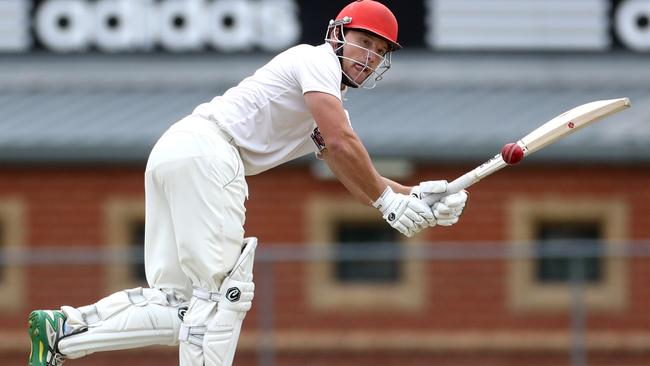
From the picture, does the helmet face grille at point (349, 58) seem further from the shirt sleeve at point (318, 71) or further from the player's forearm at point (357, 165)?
the player's forearm at point (357, 165)

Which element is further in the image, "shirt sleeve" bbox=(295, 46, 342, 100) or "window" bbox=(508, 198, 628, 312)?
"window" bbox=(508, 198, 628, 312)

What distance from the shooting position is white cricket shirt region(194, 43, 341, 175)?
665cm

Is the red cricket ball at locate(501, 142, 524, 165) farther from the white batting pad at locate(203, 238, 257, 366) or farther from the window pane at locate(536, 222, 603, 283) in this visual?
the window pane at locate(536, 222, 603, 283)

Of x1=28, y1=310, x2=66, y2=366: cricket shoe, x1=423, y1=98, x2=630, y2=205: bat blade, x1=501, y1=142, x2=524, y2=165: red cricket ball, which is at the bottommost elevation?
x1=28, y1=310, x2=66, y2=366: cricket shoe

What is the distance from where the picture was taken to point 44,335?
6.48 m

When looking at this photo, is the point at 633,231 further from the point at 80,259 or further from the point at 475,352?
the point at 80,259

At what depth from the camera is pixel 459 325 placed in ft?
45.3

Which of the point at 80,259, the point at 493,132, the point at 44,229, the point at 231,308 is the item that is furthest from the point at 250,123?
the point at 44,229

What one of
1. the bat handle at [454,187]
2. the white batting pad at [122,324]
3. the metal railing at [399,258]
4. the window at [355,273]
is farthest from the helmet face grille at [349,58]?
the window at [355,273]

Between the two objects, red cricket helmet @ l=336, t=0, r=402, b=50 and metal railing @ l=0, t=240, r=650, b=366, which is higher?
red cricket helmet @ l=336, t=0, r=402, b=50

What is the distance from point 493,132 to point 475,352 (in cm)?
208

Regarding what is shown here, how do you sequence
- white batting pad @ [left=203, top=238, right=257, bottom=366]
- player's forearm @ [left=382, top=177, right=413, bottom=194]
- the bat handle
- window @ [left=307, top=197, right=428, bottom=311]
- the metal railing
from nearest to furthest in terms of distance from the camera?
white batting pad @ [left=203, top=238, right=257, bottom=366] < the bat handle < player's forearm @ [left=382, top=177, right=413, bottom=194] < the metal railing < window @ [left=307, top=197, right=428, bottom=311]

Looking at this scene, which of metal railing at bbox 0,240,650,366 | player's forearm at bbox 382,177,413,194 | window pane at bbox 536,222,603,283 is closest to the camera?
player's forearm at bbox 382,177,413,194

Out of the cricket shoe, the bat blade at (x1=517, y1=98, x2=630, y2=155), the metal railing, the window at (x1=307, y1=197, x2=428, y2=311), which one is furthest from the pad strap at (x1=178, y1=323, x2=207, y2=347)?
the window at (x1=307, y1=197, x2=428, y2=311)
